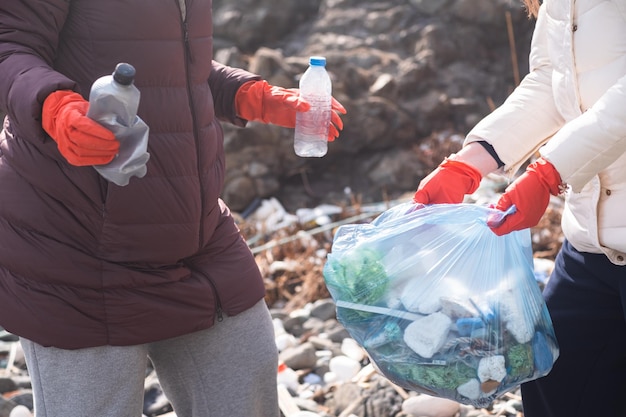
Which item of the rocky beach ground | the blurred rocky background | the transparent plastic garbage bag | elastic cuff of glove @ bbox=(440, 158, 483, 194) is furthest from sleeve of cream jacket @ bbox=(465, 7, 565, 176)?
the blurred rocky background

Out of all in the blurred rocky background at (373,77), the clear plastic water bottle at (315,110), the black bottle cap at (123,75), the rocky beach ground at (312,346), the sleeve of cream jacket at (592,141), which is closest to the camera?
the black bottle cap at (123,75)

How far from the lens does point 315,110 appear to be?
2512 millimetres

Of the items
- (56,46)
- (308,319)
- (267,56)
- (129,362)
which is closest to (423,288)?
(129,362)

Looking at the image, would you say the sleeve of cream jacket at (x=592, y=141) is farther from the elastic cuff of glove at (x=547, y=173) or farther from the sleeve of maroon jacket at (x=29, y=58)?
the sleeve of maroon jacket at (x=29, y=58)

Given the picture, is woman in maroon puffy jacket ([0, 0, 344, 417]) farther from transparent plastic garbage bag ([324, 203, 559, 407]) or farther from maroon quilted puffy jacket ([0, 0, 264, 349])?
transparent plastic garbage bag ([324, 203, 559, 407])

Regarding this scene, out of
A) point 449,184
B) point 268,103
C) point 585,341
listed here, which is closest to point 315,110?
point 268,103

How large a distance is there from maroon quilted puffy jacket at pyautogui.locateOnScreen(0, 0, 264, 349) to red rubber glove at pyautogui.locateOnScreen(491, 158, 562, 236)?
2.44ft

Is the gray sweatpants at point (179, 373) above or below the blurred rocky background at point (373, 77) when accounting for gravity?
above

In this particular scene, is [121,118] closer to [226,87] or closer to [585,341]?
[226,87]

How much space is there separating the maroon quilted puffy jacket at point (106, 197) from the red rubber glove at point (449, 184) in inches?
22.5

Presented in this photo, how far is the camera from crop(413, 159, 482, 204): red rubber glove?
88.5 inches

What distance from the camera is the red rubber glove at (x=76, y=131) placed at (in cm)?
174

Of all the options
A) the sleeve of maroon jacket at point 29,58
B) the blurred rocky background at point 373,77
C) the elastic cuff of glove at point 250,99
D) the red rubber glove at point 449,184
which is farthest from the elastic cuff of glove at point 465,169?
the blurred rocky background at point 373,77

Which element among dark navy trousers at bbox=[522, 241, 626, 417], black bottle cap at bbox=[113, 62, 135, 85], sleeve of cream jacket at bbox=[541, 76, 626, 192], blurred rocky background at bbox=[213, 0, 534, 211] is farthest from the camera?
blurred rocky background at bbox=[213, 0, 534, 211]
